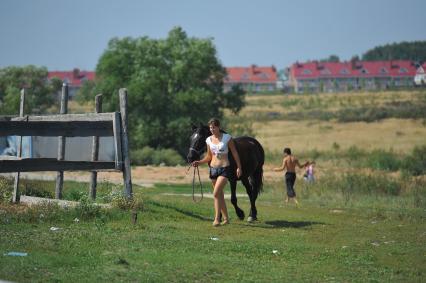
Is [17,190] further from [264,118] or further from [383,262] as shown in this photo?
[264,118]

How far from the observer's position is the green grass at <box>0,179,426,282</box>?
10.4 m

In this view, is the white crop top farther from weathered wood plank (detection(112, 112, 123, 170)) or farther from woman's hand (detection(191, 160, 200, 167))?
weathered wood plank (detection(112, 112, 123, 170))

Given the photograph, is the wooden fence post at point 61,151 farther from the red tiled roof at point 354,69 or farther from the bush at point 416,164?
the red tiled roof at point 354,69

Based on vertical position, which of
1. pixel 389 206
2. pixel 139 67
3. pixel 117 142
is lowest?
pixel 389 206

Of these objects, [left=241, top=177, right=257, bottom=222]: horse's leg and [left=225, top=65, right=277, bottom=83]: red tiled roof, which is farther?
[left=225, top=65, right=277, bottom=83]: red tiled roof

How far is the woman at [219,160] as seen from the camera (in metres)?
15.7

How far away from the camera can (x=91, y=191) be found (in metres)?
18.4

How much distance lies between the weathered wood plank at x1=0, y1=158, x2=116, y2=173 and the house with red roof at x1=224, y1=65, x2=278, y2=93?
561 ft

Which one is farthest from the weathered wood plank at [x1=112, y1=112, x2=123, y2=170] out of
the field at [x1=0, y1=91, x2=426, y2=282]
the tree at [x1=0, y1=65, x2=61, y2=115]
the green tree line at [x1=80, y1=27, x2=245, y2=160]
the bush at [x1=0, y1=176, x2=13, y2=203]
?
the tree at [x1=0, y1=65, x2=61, y2=115]

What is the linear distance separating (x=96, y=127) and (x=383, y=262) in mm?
6889

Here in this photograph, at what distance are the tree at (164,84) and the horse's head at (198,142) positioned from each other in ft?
125

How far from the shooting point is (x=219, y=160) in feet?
52.0

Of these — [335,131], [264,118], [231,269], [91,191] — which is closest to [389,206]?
[91,191]

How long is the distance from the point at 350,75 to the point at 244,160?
16906cm
